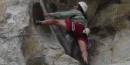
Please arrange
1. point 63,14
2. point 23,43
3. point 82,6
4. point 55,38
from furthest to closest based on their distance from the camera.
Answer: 1. point 82,6
2. point 63,14
3. point 55,38
4. point 23,43

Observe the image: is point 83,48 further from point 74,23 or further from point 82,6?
point 82,6

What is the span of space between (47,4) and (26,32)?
62.9 inches

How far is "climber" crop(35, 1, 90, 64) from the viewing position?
10094mm

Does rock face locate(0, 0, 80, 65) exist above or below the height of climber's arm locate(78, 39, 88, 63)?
above

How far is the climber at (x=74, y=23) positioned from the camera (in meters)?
10.1

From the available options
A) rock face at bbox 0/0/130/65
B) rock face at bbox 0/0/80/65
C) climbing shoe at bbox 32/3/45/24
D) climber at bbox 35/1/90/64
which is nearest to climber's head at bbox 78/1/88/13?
climber at bbox 35/1/90/64

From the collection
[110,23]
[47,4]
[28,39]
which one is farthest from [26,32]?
[110,23]

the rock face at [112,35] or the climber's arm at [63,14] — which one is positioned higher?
the climber's arm at [63,14]

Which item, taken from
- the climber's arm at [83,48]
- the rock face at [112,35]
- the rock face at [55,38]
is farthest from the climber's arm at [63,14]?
the rock face at [112,35]

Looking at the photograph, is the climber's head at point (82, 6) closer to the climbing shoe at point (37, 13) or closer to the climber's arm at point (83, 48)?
the climber's arm at point (83, 48)

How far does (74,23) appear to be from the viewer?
1014 centimetres

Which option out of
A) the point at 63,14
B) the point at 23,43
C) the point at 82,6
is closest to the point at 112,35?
the point at 82,6

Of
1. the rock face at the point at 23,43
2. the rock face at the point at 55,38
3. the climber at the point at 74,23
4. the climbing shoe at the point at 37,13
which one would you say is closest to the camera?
the rock face at the point at 23,43

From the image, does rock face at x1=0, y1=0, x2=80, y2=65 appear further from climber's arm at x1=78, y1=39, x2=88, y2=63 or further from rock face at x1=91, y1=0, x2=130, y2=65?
rock face at x1=91, y1=0, x2=130, y2=65
